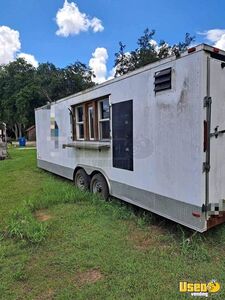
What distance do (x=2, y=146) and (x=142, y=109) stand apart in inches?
495

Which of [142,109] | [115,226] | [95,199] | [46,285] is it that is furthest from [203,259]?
[95,199]

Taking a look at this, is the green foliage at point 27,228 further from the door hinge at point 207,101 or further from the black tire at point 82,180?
the door hinge at point 207,101

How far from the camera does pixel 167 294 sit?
229 cm

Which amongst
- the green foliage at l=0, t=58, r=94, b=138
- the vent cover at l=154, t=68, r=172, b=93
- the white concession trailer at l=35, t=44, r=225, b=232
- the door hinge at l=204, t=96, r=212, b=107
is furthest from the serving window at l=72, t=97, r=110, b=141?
the green foliage at l=0, t=58, r=94, b=138

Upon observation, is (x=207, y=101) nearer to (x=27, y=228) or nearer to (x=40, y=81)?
(x=27, y=228)

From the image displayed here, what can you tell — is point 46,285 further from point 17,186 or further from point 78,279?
point 17,186

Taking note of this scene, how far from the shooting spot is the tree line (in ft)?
93.6

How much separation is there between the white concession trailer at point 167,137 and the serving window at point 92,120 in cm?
2

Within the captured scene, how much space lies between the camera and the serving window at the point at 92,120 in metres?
4.84

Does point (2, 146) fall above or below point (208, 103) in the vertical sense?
below

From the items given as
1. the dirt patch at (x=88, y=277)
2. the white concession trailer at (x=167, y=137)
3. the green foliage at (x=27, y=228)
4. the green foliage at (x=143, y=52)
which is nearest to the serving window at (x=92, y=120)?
the white concession trailer at (x=167, y=137)

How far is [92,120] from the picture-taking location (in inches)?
209

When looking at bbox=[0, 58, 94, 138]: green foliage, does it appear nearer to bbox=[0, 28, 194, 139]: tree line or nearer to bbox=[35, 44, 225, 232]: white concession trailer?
bbox=[0, 28, 194, 139]: tree line

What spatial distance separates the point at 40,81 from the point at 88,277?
35.0m
